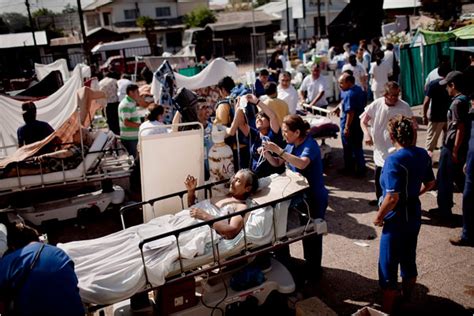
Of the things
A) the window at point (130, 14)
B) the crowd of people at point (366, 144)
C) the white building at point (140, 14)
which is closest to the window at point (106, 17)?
the white building at point (140, 14)

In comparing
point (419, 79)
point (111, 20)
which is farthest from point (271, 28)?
point (419, 79)

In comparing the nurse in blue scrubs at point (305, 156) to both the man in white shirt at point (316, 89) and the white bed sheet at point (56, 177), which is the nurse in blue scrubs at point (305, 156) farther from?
the man in white shirt at point (316, 89)

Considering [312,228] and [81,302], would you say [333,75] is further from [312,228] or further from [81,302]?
[81,302]

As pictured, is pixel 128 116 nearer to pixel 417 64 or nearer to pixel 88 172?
pixel 88 172

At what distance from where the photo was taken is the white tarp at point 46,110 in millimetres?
8562

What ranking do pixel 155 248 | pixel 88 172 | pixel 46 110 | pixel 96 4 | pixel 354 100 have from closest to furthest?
1. pixel 155 248
2. pixel 88 172
3. pixel 354 100
4. pixel 46 110
5. pixel 96 4

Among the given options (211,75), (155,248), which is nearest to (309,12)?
(211,75)

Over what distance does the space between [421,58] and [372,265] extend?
31.1 feet

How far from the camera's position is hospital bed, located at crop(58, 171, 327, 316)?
3721mm

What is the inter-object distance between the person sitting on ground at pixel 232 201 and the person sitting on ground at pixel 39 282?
1.42m

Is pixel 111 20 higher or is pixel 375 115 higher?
pixel 111 20

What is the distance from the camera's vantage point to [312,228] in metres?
4.51

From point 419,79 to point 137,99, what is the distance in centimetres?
871

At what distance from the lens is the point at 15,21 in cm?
6053
